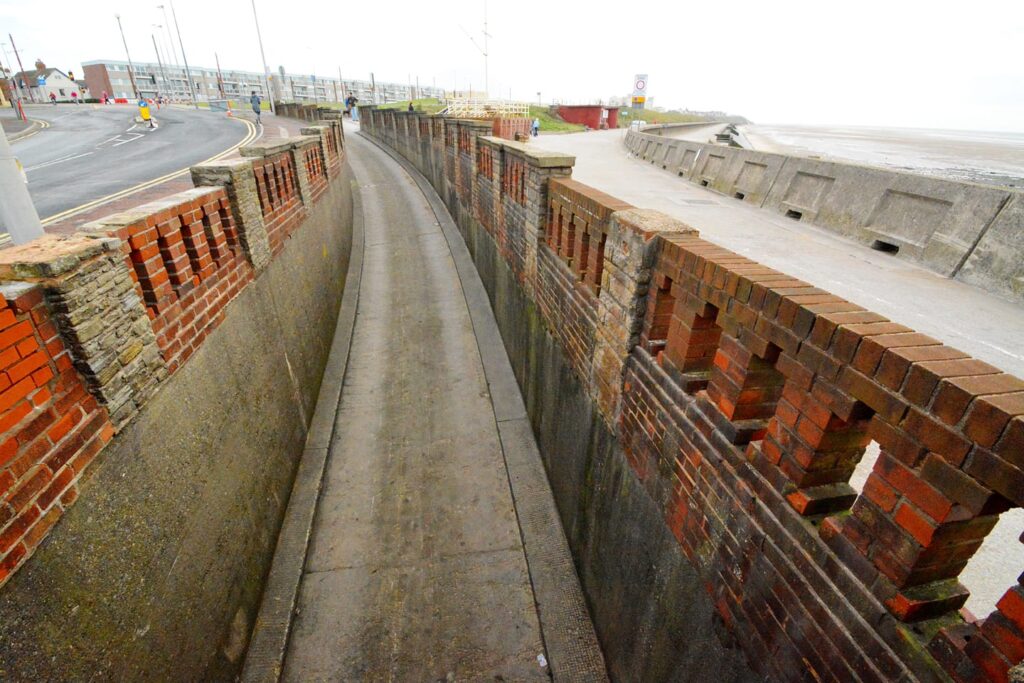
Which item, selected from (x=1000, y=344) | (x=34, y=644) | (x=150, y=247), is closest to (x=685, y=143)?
(x=1000, y=344)

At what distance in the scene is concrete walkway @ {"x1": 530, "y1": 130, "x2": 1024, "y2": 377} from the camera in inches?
163

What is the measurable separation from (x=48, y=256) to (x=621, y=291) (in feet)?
10.7

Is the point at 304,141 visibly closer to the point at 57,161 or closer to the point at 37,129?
the point at 57,161

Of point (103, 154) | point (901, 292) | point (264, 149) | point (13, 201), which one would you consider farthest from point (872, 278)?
point (103, 154)

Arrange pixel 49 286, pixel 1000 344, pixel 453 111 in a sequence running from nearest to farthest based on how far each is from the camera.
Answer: pixel 49 286
pixel 1000 344
pixel 453 111

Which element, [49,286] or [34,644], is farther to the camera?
[49,286]

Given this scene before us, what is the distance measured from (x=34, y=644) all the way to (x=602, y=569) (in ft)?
12.0

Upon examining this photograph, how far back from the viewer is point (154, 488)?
3057 mm

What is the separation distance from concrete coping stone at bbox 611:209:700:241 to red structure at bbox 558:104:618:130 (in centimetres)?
4883

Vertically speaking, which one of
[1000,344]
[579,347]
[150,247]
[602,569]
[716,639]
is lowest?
[602,569]

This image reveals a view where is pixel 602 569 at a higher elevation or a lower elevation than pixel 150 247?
lower

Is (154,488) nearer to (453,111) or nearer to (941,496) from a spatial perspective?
(941,496)

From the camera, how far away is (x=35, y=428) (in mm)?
2203

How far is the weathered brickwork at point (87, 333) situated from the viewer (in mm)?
2113
